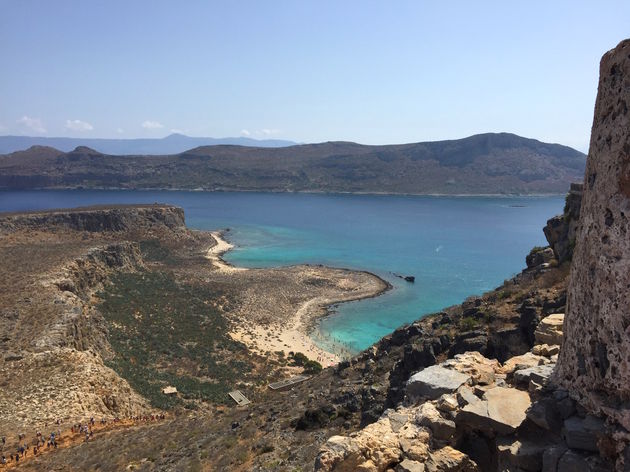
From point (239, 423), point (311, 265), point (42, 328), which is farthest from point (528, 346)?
point (311, 265)

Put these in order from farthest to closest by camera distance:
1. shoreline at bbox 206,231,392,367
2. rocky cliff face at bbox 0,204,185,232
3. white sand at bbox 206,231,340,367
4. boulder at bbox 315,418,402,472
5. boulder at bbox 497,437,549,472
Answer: rocky cliff face at bbox 0,204,185,232 < shoreline at bbox 206,231,392,367 < white sand at bbox 206,231,340,367 < boulder at bbox 315,418,402,472 < boulder at bbox 497,437,549,472

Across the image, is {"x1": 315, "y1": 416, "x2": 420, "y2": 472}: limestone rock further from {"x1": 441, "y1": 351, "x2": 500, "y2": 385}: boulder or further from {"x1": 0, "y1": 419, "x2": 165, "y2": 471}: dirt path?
{"x1": 0, "y1": 419, "x2": 165, "y2": 471}: dirt path

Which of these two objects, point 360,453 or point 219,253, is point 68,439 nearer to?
point 360,453

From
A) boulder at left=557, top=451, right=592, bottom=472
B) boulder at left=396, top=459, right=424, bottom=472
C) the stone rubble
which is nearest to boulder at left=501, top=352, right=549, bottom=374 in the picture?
the stone rubble

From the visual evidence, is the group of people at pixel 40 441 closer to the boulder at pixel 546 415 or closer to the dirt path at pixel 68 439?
the dirt path at pixel 68 439

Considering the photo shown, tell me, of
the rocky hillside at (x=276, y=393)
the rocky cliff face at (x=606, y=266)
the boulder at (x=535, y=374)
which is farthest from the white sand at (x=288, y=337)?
the rocky cliff face at (x=606, y=266)

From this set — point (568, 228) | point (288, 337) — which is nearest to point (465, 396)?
point (568, 228)
